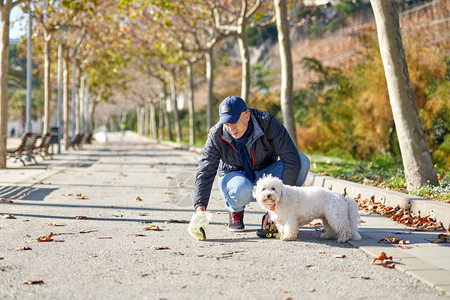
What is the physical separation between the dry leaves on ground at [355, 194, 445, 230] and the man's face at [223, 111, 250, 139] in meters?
2.56

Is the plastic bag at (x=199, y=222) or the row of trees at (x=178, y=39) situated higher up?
the row of trees at (x=178, y=39)

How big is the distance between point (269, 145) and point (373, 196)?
10.5 ft

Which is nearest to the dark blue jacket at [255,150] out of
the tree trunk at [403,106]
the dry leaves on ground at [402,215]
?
the dry leaves on ground at [402,215]

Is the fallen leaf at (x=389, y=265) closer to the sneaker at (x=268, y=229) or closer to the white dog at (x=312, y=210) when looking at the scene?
the white dog at (x=312, y=210)

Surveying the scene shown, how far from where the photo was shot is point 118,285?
4.36m

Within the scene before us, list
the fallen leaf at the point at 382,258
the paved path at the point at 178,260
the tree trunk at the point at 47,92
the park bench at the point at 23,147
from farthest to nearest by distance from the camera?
1. the tree trunk at the point at 47,92
2. the park bench at the point at 23,147
3. the fallen leaf at the point at 382,258
4. the paved path at the point at 178,260

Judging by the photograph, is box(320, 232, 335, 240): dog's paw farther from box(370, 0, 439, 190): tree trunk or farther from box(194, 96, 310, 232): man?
box(370, 0, 439, 190): tree trunk

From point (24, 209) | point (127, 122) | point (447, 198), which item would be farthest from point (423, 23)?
point (127, 122)

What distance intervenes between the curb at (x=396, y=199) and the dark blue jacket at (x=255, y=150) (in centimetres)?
197

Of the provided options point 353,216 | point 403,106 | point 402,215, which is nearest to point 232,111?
point 353,216

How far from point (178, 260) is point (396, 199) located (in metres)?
4.14

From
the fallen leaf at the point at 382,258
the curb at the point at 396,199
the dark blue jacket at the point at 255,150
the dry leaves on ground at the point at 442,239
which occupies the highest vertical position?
the dark blue jacket at the point at 255,150

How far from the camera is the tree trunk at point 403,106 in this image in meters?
9.04

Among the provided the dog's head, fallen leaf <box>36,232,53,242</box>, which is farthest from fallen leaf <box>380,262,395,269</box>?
fallen leaf <box>36,232,53,242</box>
